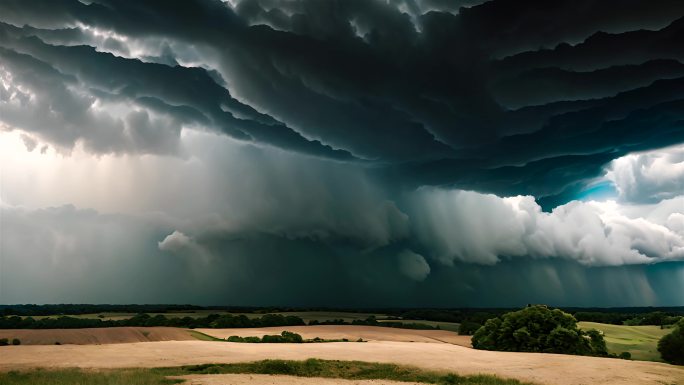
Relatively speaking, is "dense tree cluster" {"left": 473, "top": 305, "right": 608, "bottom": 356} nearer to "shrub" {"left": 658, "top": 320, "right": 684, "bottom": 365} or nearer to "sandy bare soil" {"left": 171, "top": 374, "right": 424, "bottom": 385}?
"shrub" {"left": 658, "top": 320, "right": 684, "bottom": 365}

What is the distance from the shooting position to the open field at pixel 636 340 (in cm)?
8315

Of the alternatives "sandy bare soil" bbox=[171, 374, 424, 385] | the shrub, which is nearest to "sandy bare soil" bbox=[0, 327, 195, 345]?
"sandy bare soil" bbox=[171, 374, 424, 385]

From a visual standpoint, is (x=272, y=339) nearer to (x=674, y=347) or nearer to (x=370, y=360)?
(x=370, y=360)

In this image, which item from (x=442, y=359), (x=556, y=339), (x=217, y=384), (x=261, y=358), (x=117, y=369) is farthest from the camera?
(x=556, y=339)

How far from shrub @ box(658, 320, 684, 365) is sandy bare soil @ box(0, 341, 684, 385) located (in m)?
17.0

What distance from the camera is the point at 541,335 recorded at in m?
78.6

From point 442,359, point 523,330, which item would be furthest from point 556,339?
point 442,359

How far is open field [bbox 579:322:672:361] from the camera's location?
83150mm

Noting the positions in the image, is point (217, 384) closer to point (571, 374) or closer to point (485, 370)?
point (485, 370)

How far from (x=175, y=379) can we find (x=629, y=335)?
105260mm

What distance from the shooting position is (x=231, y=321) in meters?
114

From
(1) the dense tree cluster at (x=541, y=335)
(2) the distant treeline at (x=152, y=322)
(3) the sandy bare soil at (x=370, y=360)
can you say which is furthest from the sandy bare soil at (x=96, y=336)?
(1) the dense tree cluster at (x=541, y=335)

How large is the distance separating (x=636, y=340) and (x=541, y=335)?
35.9 meters

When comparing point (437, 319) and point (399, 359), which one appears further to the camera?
point (437, 319)
